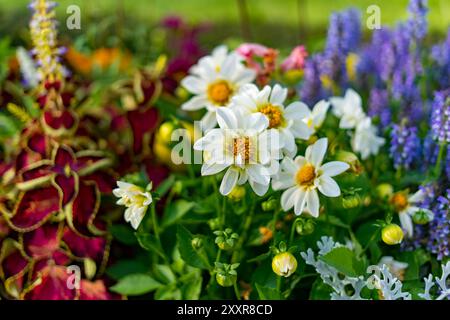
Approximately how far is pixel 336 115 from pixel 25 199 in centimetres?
59

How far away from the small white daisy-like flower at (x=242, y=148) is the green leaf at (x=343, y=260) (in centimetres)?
14

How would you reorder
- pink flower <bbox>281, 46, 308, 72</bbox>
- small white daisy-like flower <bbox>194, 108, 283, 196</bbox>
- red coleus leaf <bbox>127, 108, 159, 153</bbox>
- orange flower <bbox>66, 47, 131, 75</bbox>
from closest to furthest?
1. small white daisy-like flower <bbox>194, 108, 283, 196</bbox>
2. pink flower <bbox>281, 46, 308, 72</bbox>
3. red coleus leaf <bbox>127, 108, 159, 153</bbox>
4. orange flower <bbox>66, 47, 131, 75</bbox>

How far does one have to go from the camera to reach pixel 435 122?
110 centimetres

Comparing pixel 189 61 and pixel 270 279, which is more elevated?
pixel 189 61

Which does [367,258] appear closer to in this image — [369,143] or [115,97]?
[369,143]

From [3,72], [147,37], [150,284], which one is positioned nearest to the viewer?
[150,284]

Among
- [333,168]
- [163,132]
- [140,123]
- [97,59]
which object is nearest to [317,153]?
[333,168]

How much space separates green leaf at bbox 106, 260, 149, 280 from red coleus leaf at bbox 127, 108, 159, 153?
0.82 feet

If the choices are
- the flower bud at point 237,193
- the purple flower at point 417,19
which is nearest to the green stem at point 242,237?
the flower bud at point 237,193

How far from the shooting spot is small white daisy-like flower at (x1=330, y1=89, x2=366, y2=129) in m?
1.23

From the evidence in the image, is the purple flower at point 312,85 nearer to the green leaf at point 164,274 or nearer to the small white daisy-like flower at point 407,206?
the small white daisy-like flower at point 407,206

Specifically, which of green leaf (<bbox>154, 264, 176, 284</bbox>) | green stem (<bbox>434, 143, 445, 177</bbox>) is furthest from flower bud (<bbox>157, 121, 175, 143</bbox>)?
green stem (<bbox>434, 143, 445, 177</bbox>)

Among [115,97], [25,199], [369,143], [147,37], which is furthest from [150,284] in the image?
[147,37]

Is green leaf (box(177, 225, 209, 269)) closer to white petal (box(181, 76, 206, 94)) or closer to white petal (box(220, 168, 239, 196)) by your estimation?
white petal (box(220, 168, 239, 196))
